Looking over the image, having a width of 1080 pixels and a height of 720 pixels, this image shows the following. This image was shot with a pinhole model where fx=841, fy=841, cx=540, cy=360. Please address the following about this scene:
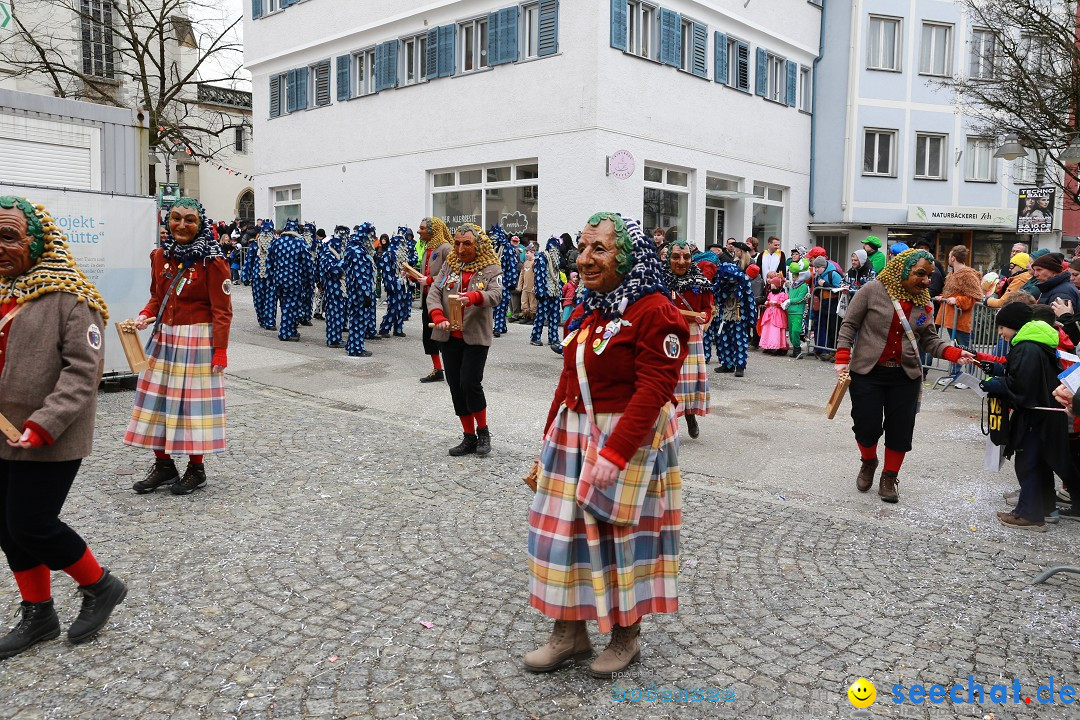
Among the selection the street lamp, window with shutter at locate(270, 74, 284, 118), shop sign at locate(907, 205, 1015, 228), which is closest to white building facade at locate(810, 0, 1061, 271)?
shop sign at locate(907, 205, 1015, 228)

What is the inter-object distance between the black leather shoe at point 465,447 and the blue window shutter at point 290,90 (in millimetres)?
21991

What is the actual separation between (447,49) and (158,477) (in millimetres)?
17743

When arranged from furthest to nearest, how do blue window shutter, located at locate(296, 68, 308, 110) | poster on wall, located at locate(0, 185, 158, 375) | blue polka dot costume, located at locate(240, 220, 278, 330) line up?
blue window shutter, located at locate(296, 68, 308, 110) < blue polka dot costume, located at locate(240, 220, 278, 330) < poster on wall, located at locate(0, 185, 158, 375)

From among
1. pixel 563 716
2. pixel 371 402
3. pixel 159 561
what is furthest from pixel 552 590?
pixel 371 402

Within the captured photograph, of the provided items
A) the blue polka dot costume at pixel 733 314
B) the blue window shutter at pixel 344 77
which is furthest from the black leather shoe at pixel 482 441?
the blue window shutter at pixel 344 77

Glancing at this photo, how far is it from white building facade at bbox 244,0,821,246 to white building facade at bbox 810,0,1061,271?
857 millimetres

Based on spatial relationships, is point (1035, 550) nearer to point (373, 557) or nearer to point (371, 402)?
point (373, 557)

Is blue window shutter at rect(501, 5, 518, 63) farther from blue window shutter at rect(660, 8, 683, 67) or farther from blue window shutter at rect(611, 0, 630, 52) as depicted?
Answer: blue window shutter at rect(660, 8, 683, 67)

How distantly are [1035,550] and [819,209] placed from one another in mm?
22222

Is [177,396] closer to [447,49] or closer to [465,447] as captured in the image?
[465,447]

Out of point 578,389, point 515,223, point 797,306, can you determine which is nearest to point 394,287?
point 515,223

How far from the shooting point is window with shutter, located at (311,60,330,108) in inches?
990

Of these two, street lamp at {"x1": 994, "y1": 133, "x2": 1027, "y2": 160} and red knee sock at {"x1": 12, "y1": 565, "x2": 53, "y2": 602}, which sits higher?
street lamp at {"x1": 994, "y1": 133, "x2": 1027, "y2": 160}

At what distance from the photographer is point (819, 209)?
26047 mm
